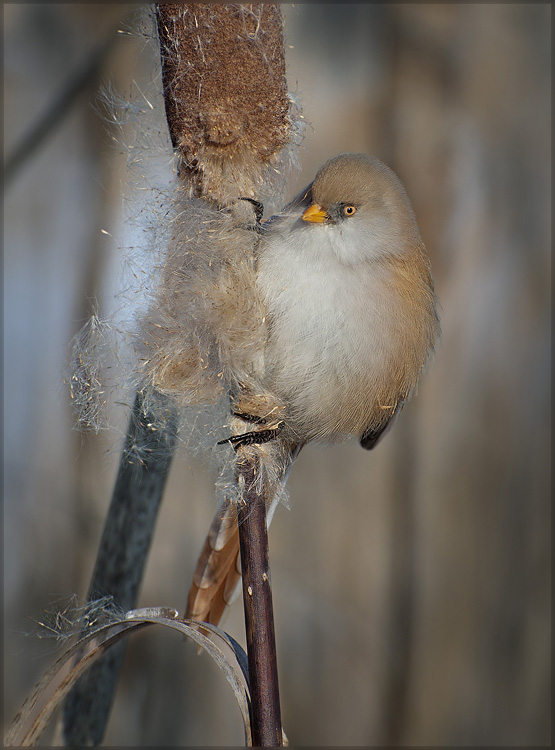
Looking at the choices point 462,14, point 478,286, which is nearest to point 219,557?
point 478,286

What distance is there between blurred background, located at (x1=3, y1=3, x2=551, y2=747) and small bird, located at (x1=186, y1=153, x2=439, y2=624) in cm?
73

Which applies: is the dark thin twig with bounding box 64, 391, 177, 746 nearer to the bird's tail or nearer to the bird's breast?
the bird's tail

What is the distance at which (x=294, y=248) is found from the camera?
3.32ft

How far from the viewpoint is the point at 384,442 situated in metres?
2.02

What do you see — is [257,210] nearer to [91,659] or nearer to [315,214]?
[315,214]

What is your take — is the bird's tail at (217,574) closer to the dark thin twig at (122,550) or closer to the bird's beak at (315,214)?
the dark thin twig at (122,550)

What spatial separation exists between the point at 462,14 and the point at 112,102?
1553 mm

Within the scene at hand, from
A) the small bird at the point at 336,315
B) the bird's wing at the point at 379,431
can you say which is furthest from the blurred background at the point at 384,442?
the small bird at the point at 336,315

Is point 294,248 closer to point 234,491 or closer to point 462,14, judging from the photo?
point 234,491

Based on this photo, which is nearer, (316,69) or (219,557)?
(219,557)

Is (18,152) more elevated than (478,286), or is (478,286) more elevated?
(18,152)

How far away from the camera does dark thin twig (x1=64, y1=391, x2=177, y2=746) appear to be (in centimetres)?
112

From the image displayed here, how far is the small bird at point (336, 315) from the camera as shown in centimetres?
100

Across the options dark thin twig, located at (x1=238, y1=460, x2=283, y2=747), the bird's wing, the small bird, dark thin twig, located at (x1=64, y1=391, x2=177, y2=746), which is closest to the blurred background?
the bird's wing
